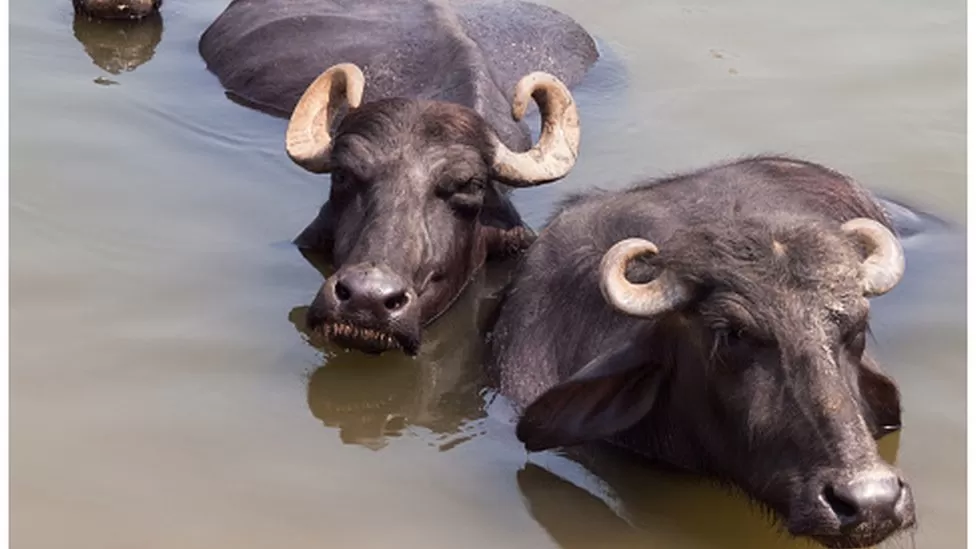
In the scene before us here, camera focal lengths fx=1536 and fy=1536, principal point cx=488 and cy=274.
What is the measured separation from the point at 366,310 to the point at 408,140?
100 cm

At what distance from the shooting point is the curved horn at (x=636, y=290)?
442cm

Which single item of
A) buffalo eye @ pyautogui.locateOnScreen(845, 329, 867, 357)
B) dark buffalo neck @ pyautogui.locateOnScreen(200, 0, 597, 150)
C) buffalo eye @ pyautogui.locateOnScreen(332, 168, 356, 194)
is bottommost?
dark buffalo neck @ pyautogui.locateOnScreen(200, 0, 597, 150)

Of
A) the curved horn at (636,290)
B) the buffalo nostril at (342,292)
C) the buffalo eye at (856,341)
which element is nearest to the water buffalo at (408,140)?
the buffalo nostril at (342,292)

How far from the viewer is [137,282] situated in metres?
6.34

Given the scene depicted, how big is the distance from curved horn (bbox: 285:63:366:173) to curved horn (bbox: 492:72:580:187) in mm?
680

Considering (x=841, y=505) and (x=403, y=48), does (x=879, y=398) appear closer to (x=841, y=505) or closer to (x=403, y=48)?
(x=841, y=505)

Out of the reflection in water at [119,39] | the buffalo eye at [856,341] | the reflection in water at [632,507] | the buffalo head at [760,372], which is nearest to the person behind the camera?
the buffalo head at [760,372]

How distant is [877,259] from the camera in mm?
4504

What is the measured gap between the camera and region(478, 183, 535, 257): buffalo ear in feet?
21.7

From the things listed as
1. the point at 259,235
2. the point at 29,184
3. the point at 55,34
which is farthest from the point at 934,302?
the point at 55,34

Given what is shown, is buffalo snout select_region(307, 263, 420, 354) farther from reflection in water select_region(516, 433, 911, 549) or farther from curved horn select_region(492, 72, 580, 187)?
curved horn select_region(492, 72, 580, 187)

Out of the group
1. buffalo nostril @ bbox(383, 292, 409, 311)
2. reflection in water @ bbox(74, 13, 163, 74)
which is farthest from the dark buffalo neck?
buffalo nostril @ bbox(383, 292, 409, 311)

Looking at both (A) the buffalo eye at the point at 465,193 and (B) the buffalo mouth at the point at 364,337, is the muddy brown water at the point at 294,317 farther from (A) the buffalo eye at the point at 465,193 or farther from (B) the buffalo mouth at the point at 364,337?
(A) the buffalo eye at the point at 465,193

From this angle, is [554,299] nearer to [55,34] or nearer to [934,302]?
[934,302]
